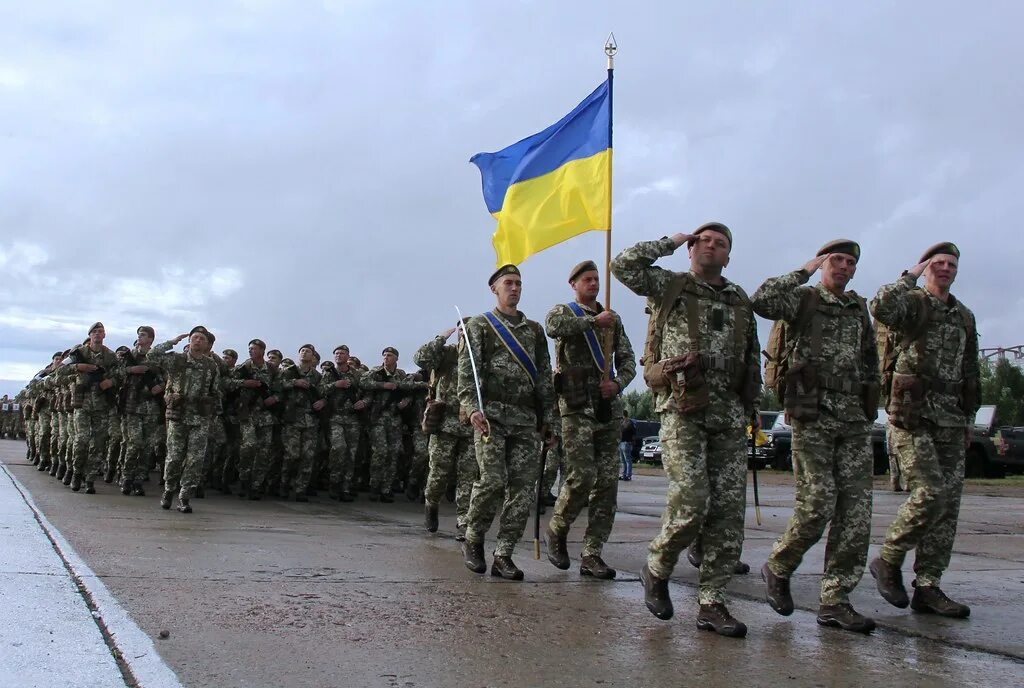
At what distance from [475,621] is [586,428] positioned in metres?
2.14

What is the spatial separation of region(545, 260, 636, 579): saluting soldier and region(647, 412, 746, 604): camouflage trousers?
163cm

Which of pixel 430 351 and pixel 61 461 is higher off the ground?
pixel 430 351

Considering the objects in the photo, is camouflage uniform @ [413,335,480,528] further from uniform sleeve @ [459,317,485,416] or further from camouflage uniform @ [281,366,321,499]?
camouflage uniform @ [281,366,321,499]

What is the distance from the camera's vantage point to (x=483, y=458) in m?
6.65

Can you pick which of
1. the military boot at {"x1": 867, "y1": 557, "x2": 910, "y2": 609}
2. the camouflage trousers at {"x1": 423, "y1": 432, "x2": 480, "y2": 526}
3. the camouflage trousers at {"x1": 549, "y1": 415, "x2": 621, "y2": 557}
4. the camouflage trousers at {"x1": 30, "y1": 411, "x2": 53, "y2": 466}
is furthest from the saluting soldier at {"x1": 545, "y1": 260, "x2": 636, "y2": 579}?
the camouflage trousers at {"x1": 30, "y1": 411, "x2": 53, "y2": 466}

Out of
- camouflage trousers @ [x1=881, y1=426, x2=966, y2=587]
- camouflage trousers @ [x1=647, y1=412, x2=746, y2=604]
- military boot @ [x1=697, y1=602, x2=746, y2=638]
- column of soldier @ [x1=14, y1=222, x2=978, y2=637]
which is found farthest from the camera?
camouflage trousers @ [x1=881, y1=426, x2=966, y2=587]

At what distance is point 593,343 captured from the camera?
23.1 ft

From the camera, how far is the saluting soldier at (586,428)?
675 cm

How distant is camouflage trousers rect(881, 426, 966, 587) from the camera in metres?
5.54

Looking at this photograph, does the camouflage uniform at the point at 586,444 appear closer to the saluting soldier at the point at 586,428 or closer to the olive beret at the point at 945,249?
the saluting soldier at the point at 586,428

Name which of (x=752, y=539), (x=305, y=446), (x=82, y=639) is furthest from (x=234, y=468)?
(x=82, y=639)

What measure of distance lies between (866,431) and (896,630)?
101cm

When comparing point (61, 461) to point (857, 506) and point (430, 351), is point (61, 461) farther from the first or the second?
point (857, 506)

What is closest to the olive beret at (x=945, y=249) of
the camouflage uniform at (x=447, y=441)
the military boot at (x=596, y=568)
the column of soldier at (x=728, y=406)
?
the column of soldier at (x=728, y=406)
